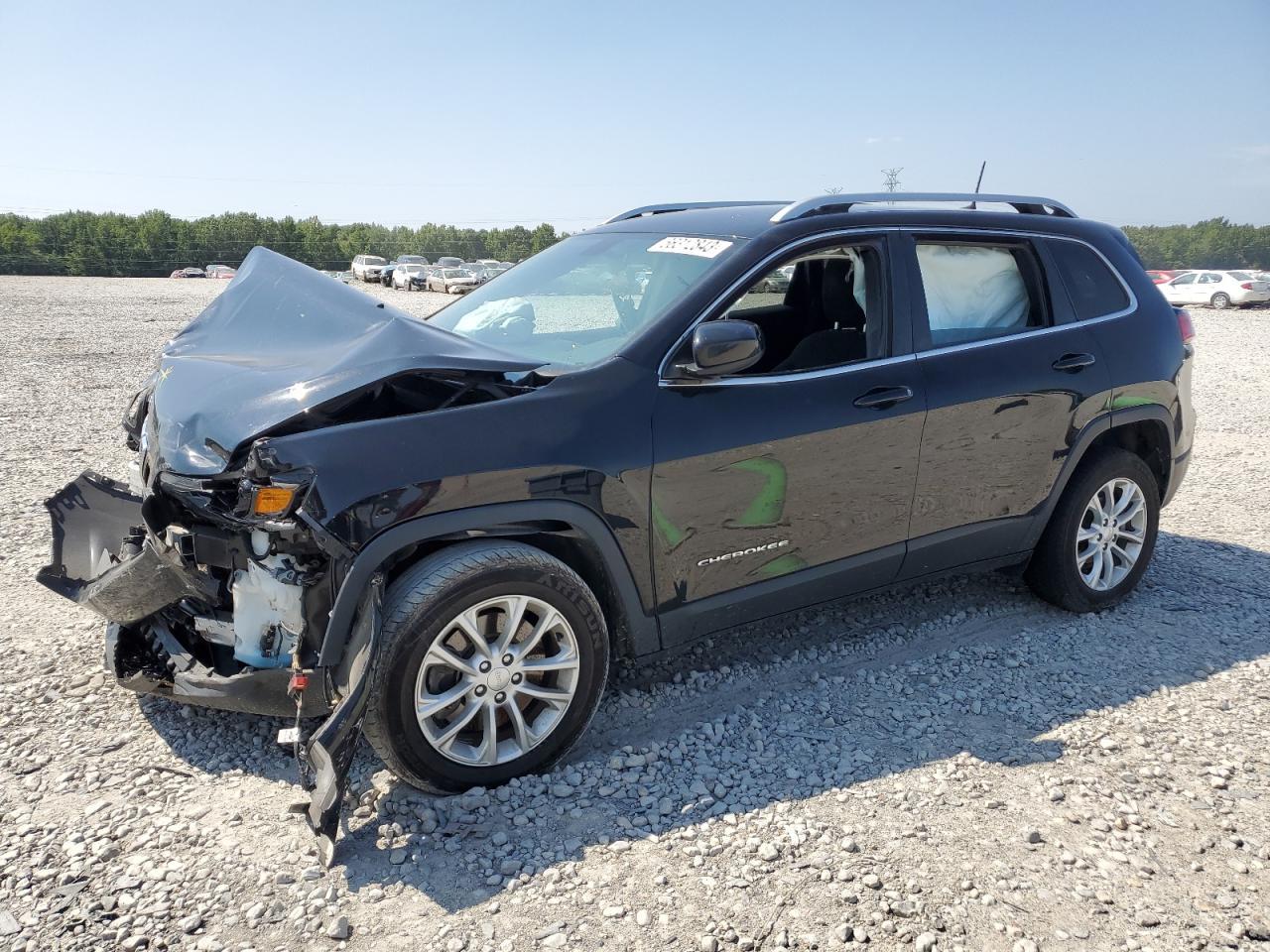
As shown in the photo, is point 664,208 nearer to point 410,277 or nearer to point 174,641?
point 174,641

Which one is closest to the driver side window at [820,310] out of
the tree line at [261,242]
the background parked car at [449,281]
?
the background parked car at [449,281]

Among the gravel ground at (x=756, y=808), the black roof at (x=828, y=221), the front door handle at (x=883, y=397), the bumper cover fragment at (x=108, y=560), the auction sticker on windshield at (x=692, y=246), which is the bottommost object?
the gravel ground at (x=756, y=808)

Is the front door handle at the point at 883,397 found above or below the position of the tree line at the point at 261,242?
below

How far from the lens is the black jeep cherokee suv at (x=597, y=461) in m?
2.91

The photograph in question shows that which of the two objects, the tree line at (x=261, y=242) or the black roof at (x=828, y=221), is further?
the tree line at (x=261, y=242)

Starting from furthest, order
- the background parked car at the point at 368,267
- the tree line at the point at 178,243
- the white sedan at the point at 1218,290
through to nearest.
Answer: the tree line at the point at 178,243 < the background parked car at the point at 368,267 < the white sedan at the point at 1218,290

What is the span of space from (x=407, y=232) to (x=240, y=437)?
63919 mm

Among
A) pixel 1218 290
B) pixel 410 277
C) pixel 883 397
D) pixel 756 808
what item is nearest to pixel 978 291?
pixel 883 397

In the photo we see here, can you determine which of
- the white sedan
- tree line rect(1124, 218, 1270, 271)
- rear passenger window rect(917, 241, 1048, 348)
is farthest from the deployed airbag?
tree line rect(1124, 218, 1270, 271)

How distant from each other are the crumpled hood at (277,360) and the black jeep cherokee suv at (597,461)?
0.05 feet

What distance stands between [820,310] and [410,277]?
39643 mm

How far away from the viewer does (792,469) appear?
11.7 feet

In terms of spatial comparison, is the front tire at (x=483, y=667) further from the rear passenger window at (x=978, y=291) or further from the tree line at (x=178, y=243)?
the tree line at (x=178, y=243)

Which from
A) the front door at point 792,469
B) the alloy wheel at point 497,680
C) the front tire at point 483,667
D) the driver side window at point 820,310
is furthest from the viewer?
the driver side window at point 820,310
